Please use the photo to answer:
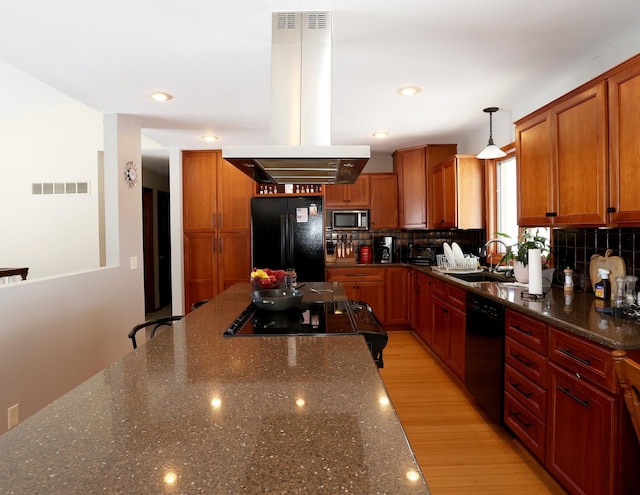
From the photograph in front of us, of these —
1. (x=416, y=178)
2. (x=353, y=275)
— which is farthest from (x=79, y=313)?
(x=416, y=178)

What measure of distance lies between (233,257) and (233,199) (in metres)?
0.74

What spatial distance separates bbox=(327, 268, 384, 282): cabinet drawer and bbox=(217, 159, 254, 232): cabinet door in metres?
1.22

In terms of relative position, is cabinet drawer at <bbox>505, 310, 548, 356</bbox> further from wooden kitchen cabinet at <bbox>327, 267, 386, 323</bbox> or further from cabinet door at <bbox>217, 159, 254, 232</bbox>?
cabinet door at <bbox>217, 159, 254, 232</bbox>

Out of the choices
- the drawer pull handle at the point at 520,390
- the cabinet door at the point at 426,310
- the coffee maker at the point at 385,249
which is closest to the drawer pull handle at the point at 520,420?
the drawer pull handle at the point at 520,390

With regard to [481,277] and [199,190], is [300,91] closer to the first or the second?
[481,277]

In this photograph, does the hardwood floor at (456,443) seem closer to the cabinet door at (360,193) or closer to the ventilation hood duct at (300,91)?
the ventilation hood duct at (300,91)

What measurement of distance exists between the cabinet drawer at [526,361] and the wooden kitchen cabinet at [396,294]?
2.69m

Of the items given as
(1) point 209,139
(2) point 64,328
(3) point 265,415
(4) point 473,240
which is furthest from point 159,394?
(4) point 473,240

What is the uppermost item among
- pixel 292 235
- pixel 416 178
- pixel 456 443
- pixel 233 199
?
pixel 416 178

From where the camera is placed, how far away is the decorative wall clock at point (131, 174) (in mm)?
3632

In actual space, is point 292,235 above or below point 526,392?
above

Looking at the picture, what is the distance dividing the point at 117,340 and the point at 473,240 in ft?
12.6

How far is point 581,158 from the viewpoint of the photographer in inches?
87.4

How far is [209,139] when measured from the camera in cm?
464
